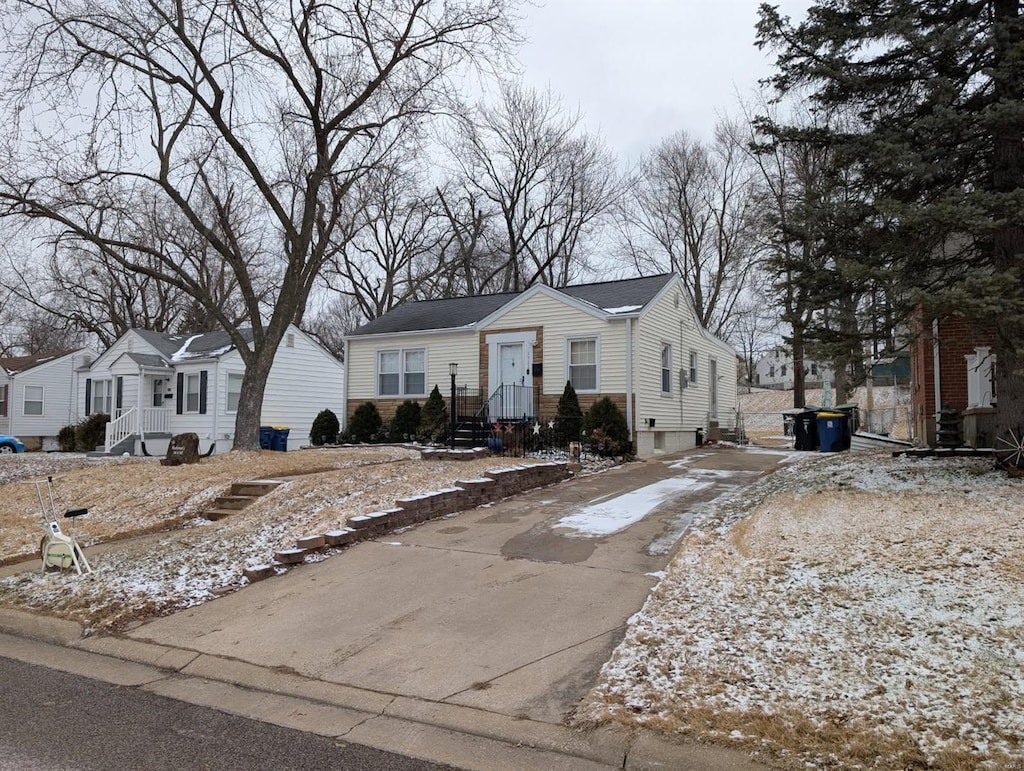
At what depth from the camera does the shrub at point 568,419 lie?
16109mm

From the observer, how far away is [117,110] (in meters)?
16.0

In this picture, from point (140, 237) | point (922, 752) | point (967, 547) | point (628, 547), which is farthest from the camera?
point (140, 237)

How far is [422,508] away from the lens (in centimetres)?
903

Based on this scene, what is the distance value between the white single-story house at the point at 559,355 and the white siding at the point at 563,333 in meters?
0.02

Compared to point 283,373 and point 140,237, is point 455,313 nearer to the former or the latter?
point 283,373

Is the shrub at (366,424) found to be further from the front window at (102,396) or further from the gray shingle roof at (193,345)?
the front window at (102,396)

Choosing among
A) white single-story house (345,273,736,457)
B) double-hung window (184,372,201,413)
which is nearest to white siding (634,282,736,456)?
white single-story house (345,273,736,457)

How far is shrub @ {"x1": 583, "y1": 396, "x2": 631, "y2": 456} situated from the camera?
51.0 ft

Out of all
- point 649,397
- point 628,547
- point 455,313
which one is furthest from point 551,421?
point 628,547

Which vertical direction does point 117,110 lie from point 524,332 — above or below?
above

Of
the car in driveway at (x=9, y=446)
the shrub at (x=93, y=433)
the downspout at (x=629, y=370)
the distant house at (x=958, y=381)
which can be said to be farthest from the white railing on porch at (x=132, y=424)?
the distant house at (x=958, y=381)

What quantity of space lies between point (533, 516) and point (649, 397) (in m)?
8.53

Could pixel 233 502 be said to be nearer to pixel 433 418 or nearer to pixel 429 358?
pixel 433 418

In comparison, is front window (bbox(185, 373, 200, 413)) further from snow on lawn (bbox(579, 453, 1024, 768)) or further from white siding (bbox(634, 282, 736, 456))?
snow on lawn (bbox(579, 453, 1024, 768))
